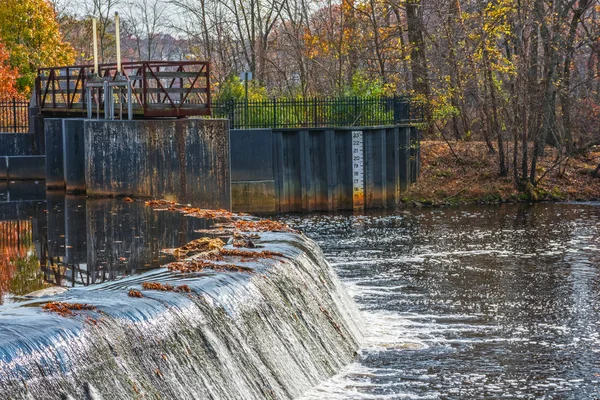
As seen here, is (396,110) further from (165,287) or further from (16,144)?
(165,287)

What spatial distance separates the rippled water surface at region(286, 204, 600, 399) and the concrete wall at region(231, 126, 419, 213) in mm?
2270

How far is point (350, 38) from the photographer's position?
3931cm

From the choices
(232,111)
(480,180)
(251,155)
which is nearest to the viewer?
(251,155)

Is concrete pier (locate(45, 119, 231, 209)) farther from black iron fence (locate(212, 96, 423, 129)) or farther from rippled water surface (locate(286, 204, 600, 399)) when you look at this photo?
black iron fence (locate(212, 96, 423, 129))

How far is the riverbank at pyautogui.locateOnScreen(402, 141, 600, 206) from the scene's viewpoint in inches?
1249

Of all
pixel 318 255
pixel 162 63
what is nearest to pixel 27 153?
pixel 162 63

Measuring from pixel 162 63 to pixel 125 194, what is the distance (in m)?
4.16

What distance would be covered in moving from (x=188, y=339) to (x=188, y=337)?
23mm

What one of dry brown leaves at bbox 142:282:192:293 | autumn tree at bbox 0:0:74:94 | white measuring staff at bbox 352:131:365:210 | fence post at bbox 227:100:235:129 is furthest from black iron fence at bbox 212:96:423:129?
dry brown leaves at bbox 142:282:192:293

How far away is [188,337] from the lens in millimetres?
9156

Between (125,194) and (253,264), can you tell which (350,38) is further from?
(253,264)

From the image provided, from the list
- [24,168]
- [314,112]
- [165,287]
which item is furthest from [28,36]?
[165,287]

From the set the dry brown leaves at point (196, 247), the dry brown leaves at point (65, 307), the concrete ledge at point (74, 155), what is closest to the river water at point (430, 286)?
the dry brown leaves at point (196, 247)

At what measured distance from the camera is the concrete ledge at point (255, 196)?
2880cm
